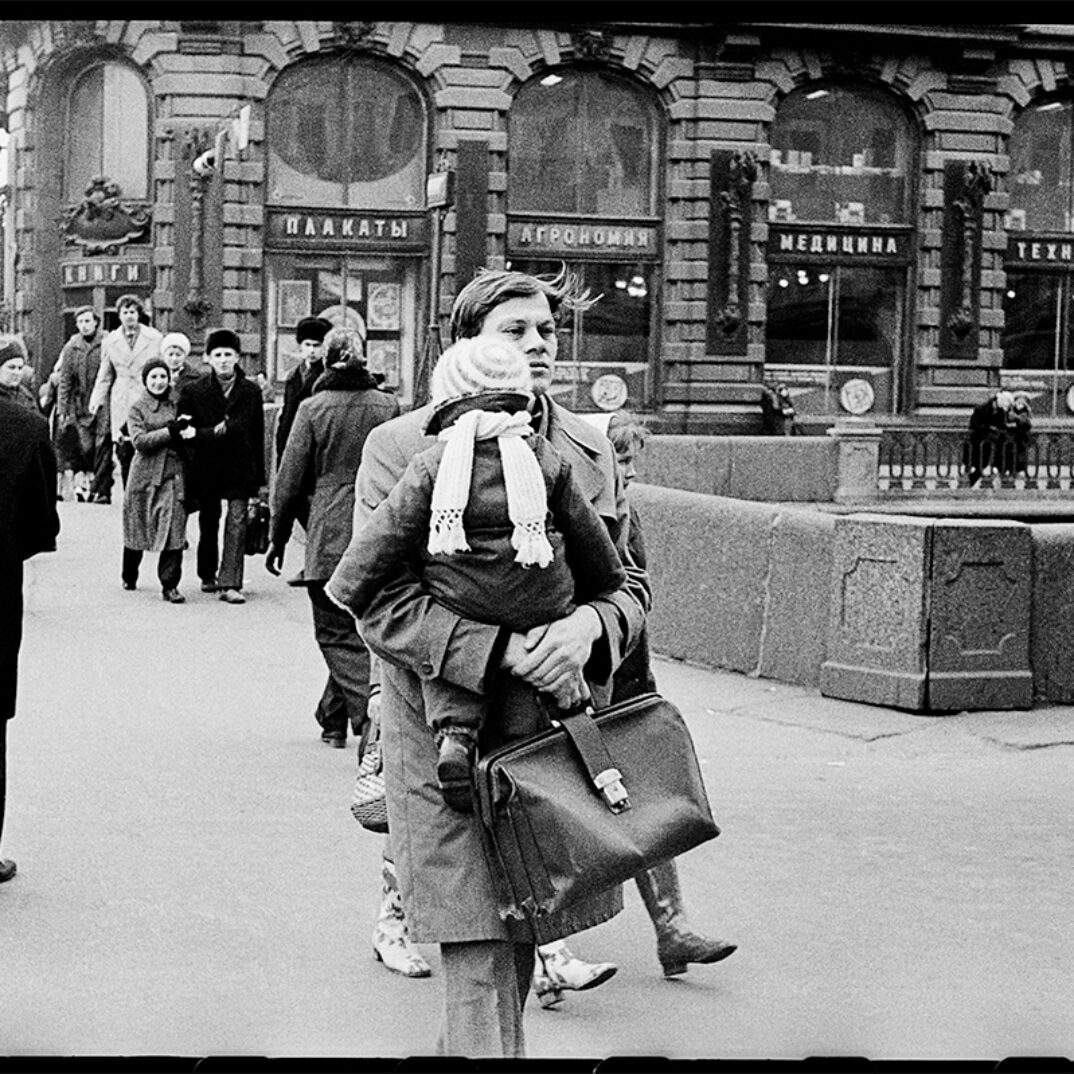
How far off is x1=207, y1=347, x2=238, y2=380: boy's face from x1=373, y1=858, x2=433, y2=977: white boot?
940 cm

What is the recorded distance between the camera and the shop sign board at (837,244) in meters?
35.3

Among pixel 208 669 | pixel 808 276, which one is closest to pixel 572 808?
pixel 208 669

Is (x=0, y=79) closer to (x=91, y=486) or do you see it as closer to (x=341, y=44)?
(x=341, y=44)

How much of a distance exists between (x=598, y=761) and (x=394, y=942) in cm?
201

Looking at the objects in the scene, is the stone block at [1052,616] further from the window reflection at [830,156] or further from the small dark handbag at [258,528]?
the window reflection at [830,156]

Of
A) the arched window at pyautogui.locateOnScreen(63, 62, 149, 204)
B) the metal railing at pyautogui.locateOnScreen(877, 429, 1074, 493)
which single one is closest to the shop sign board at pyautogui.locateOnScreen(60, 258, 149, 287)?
the arched window at pyautogui.locateOnScreen(63, 62, 149, 204)

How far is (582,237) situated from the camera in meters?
34.4

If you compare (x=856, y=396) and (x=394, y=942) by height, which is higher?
(x=856, y=396)

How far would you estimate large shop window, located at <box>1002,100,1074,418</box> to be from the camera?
36781 mm

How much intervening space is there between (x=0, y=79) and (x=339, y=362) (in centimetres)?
2704

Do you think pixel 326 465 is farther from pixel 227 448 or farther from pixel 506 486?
pixel 506 486

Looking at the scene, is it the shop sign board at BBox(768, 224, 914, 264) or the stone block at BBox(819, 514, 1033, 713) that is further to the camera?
the shop sign board at BBox(768, 224, 914, 264)

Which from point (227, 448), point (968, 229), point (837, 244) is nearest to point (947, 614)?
point (227, 448)

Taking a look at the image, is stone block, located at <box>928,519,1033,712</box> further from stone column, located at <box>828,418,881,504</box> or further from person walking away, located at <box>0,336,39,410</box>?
stone column, located at <box>828,418,881,504</box>
